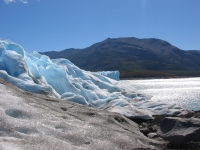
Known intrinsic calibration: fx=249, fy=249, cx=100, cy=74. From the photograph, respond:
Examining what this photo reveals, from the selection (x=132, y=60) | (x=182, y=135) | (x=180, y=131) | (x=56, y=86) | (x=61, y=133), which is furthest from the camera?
(x=132, y=60)

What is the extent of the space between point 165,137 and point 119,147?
1385mm

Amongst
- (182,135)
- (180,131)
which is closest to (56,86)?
(180,131)

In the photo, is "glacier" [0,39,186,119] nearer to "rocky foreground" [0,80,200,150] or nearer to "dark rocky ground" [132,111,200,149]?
"rocky foreground" [0,80,200,150]

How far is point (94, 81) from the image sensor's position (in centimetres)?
1967

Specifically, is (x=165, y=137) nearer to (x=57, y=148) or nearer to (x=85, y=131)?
(x=85, y=131)

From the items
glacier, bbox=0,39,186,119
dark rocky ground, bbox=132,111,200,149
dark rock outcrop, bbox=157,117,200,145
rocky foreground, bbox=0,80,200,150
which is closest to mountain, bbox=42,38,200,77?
glacier, bbox=0,39,186,119

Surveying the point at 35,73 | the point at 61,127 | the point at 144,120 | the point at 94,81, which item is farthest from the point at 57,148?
the point at 94,81

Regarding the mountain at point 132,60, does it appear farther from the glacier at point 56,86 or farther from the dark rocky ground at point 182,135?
the dark rocky ground at point 182,135

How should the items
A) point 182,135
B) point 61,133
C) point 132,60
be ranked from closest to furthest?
point 61,133 → point 182,135 → point 132,60

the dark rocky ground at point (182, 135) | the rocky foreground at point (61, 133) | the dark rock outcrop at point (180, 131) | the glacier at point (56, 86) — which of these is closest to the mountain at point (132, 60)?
the glacier at point (56, 86)

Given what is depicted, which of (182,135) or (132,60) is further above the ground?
(132,60)

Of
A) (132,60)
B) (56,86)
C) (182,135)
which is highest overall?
(132,60)

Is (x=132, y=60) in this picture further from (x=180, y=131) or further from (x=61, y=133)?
(x=61, y=133)

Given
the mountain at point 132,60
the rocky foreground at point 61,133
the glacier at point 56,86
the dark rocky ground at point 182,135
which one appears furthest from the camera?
the mountain at point 132,60
